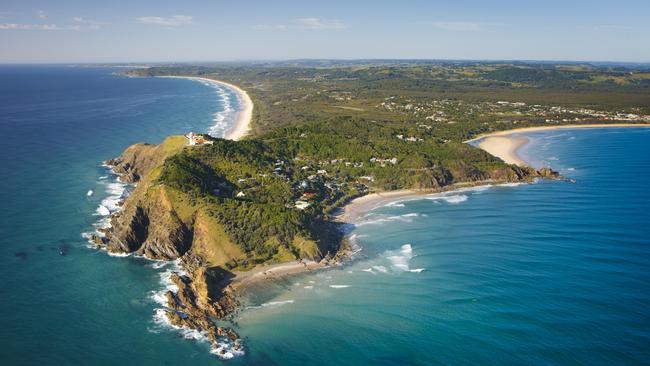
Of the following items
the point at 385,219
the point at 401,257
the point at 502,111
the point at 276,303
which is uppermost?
the point at 502,111

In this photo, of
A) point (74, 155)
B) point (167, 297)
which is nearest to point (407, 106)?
point (74, 155)

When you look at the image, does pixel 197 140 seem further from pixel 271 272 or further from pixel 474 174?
pixel 474 174

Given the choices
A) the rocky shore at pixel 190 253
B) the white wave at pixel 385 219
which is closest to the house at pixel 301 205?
the white wave at pixel 385 219

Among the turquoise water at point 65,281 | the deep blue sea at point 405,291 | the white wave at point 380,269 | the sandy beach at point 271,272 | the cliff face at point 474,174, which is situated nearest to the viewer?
the deep blue sea at point 405,291

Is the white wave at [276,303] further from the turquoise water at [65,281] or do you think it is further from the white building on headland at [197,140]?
the white building on headland at [197,140]

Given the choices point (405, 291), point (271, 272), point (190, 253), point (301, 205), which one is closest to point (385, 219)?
point (301, 205)

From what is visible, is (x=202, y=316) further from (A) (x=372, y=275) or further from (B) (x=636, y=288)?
(B) (x=636, y=288)

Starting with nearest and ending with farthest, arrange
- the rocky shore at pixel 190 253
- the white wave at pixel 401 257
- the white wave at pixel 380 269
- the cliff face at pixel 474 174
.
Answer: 1. the rocky shore at pixel 190 253
2. the white wave at pixel 380 269
3. the white wave at pixel 401 257
4. the cliff face at pixel 474 174

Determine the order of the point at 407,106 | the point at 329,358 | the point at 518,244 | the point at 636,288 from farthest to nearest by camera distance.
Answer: the point at 407,106 → the point at 518,244 → the point at 636,288 → the point at 329,358
